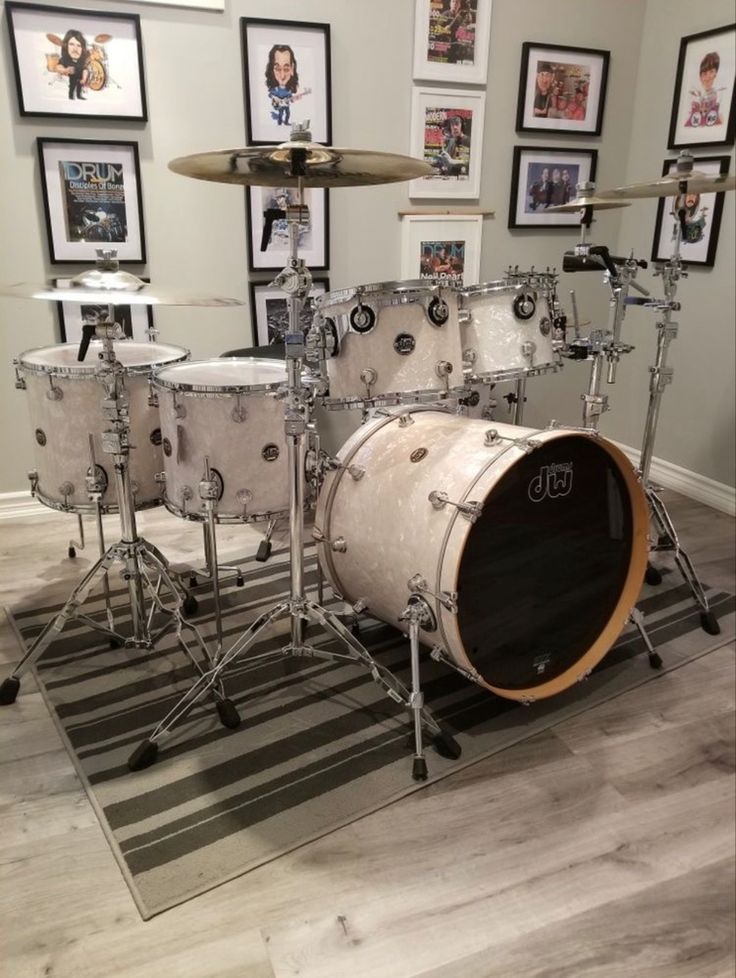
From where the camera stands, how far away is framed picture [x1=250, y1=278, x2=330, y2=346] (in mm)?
3467

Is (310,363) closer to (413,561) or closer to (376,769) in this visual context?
(413,561)

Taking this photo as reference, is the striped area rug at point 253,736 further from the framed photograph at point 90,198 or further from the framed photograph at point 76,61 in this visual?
the framed photograph at point 76,61

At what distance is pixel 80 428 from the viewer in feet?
7.63

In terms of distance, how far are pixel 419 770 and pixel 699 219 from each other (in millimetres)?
2911

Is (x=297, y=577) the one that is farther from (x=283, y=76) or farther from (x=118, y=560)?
(x=283, y=76)

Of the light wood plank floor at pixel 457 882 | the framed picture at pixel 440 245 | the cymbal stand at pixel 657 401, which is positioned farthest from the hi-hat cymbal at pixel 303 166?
the framed picture at pixel 440 245

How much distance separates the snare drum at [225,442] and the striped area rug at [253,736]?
503 millimetres

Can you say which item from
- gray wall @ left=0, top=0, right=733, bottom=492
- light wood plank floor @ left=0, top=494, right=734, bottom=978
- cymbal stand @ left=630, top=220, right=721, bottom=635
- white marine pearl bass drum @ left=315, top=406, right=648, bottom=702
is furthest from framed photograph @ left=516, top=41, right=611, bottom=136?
light wood plank floor @ left=0, top=494, right=734, bottom=978

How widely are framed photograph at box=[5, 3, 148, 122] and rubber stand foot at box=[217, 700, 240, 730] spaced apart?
2.34m

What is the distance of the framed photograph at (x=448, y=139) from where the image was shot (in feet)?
11.4

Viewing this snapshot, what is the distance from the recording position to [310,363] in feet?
7.16

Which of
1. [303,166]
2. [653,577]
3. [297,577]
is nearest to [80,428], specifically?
[297,577]

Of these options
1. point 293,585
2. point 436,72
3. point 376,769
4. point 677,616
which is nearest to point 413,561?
point 293,585

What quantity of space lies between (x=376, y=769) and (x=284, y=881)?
0.39 meters
